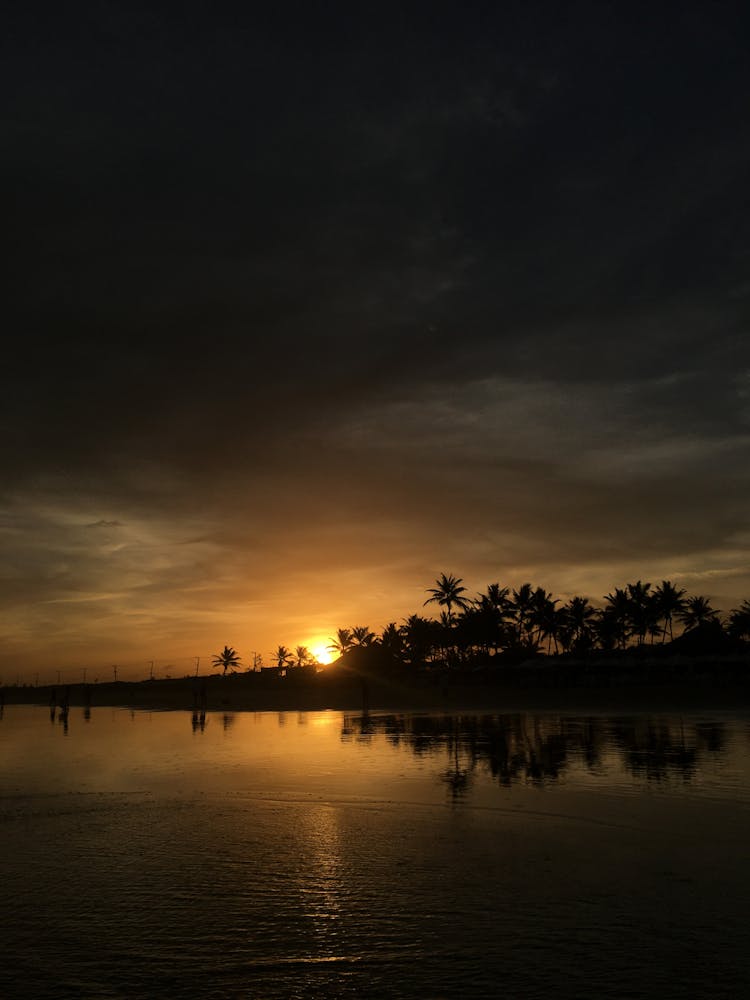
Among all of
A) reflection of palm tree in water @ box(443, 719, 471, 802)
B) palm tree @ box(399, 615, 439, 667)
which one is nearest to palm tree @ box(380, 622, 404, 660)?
palm tree @ box(399, 615, 439, 667)

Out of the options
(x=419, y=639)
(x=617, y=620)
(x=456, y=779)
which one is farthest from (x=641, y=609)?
(x=456, y=779)

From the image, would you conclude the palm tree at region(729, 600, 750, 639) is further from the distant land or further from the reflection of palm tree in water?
the reflection of palm tree in water

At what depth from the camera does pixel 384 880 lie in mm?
12422

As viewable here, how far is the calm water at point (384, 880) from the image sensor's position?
849cm

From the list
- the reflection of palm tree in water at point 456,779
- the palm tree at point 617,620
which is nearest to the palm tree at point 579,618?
the palm tree at point 617,620

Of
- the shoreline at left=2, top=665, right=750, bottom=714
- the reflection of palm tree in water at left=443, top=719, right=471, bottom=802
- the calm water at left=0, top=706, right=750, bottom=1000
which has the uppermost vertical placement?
the calm water at left=0, top=706, right=750, bottom=1000

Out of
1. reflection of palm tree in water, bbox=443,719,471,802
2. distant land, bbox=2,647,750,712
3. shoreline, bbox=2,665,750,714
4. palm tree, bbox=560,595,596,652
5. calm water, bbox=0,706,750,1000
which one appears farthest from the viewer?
palm tree, bbox=560,595,596,652

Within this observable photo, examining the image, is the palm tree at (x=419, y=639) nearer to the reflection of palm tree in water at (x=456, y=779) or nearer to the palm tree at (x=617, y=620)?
the palm tree at (x=617, y=620)

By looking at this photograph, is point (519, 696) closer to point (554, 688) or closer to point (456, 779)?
point (554, 688)

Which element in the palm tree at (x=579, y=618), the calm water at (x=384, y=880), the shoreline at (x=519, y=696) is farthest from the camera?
the palm tree at (x=579, y=618)

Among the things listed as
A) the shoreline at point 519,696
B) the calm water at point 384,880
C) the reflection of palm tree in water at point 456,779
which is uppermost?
the calm water at point 384,880

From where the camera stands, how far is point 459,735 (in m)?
40.5

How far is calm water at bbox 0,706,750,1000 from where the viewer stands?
8.49 m

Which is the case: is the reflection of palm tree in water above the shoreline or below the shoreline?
above
